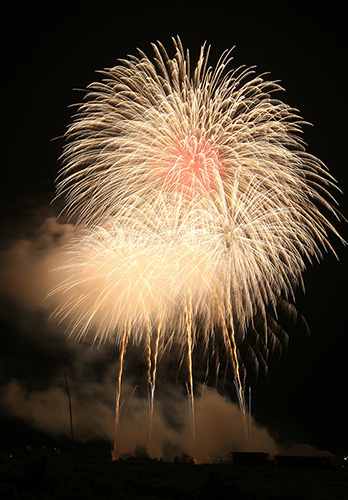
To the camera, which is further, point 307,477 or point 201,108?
point 307,477

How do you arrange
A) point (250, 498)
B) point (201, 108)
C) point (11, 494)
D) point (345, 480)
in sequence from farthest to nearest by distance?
point (345, 480), point (201, 108), point (250, 498), point (11, 494)

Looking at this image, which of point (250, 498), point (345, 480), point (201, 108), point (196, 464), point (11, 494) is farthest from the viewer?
point (196, 464)

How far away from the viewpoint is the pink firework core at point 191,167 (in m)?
26.0

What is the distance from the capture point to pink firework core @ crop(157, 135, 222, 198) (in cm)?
2595

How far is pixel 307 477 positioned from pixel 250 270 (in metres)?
12.5

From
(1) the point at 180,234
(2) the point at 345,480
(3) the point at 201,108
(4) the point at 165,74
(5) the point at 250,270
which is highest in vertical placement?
(4) the point at 165,74

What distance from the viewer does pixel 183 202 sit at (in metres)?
26.4

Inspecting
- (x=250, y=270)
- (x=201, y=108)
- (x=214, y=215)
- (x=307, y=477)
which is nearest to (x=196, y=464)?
(x=307, y=477)

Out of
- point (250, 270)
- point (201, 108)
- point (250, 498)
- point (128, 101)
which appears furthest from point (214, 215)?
point (250, 498)

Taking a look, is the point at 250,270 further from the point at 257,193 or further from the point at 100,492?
the point at 100,492

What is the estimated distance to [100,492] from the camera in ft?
64.9

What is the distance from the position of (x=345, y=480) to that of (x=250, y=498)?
1192 centimetres

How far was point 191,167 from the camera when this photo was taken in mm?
26125

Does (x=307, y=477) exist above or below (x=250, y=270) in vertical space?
below
